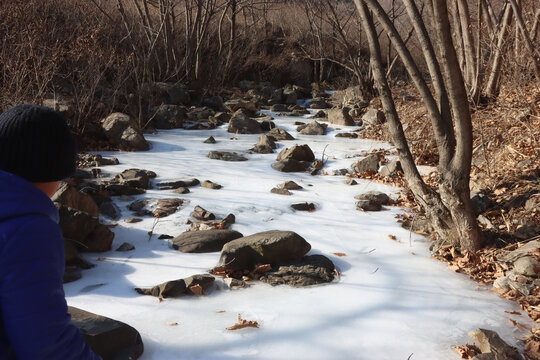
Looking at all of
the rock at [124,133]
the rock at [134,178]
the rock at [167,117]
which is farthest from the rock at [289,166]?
the rock at [167,117]

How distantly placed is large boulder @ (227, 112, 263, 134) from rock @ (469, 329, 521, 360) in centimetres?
757

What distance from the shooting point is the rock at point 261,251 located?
3854 millimetres

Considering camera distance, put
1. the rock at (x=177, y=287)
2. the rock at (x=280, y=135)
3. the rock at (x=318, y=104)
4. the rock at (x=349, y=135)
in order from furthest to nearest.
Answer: the rock at (x=318, y=104) < the rock at (x=349, y=135) < the rock at (x=280, y=135) < the rock at (x=177, y=287)

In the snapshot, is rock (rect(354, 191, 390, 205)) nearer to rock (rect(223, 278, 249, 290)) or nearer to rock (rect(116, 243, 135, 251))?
rock (rect(223, 278, 249, 290))

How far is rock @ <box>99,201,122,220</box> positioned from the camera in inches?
194

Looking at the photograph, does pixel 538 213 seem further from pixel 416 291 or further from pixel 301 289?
pixel 301 289

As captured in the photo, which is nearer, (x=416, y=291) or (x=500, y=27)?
(x=416, y=291)

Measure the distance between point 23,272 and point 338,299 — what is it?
8.36 feet

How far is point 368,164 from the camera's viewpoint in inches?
275

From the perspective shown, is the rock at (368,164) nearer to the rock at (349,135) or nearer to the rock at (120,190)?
the rock at (349,135)

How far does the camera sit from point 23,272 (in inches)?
46.1

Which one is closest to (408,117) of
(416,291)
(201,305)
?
(416,291)

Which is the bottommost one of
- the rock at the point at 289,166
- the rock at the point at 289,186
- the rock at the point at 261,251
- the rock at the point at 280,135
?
the rock at the point at 261,251

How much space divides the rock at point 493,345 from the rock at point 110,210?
3.53m
